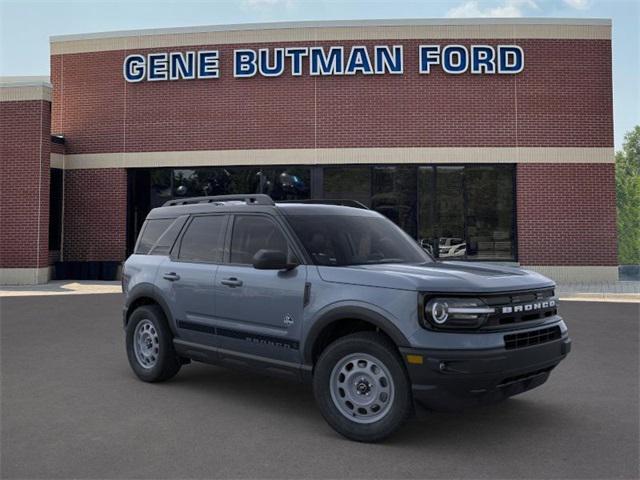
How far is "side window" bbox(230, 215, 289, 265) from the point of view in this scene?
538 cm

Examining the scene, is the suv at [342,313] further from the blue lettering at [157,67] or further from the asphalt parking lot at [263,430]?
the blue lettering at [157,67]

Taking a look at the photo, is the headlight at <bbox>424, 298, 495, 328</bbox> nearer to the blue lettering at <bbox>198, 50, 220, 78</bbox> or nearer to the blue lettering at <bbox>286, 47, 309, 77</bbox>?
the blue lettering at <bbox>286, 47, 309, 77</bbox>

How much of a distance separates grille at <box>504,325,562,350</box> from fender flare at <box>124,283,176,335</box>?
345 centimetres

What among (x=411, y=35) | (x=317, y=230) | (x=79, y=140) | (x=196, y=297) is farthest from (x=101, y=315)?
(x=411, y=35)

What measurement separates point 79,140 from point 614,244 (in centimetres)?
1787

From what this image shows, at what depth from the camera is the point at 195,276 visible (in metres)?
5.89

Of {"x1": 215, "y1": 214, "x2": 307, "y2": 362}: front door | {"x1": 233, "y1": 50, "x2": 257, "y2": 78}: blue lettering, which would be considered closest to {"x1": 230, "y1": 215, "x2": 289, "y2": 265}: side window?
{"x1": 215, "y1": 214, "x2": 307, "y2": 362}: front door

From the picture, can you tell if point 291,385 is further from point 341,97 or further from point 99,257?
point 99,257

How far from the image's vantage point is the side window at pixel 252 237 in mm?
5375

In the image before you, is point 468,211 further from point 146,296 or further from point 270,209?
point 270,209

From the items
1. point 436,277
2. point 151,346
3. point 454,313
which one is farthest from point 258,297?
point 151,346

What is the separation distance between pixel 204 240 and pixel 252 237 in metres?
0.73

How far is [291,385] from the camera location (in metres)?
6.27

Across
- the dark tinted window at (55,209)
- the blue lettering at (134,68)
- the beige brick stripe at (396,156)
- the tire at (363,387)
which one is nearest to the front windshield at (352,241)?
the tire at (363,387)
